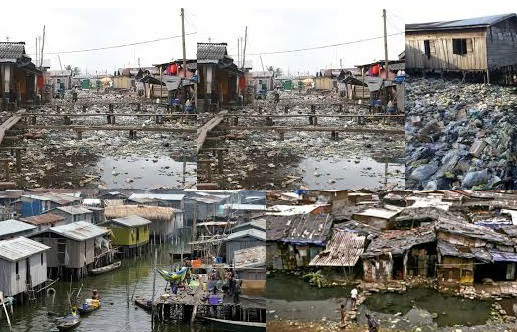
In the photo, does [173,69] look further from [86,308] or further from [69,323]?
[86,308]

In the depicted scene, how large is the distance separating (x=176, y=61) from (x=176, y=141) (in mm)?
743

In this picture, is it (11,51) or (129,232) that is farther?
(129,232)

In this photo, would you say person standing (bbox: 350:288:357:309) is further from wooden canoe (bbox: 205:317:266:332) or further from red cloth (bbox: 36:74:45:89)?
red cloth (bbox: 36:74:45:89)

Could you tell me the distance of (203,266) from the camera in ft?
25.5

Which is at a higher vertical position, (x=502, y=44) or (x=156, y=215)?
(x=502, y=44)

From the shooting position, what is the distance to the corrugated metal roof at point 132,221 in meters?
11.0

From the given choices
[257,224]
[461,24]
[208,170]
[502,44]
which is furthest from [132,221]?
[502,44]

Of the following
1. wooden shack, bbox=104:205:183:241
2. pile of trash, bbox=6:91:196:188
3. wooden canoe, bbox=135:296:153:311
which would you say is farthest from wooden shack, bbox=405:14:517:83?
wooden shack, bbox=104:205:183:241

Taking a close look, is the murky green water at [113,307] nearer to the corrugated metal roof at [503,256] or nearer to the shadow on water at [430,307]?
the shadow on water at [430,307]

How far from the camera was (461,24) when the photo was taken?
17.9 feet

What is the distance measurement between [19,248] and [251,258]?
14.6ft

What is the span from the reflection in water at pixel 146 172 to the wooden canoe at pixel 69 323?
8.41ft

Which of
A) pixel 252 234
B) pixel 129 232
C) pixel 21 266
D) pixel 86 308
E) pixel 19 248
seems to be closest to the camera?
pixel 252 234

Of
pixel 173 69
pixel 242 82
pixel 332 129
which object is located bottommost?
pixel 332 129
